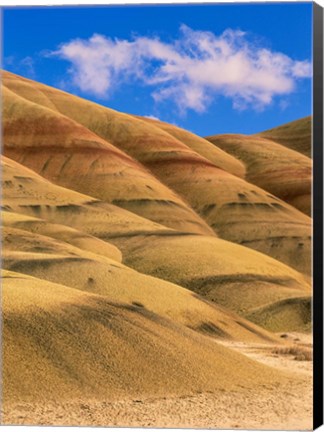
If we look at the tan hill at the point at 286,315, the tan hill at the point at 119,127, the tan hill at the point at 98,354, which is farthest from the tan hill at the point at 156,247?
the tan hill at the point at 119,127

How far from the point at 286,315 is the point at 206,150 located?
4832 cm

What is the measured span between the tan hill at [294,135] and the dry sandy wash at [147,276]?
271cm

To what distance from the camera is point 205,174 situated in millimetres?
66062

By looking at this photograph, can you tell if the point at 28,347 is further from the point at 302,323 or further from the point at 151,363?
the point at 302,323

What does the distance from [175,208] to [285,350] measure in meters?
33.7

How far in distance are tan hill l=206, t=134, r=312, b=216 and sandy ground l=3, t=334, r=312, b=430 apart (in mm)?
53050

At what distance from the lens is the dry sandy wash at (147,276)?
12531mm

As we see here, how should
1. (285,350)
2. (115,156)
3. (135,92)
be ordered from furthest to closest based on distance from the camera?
(115,156), (135,92), (285,350)

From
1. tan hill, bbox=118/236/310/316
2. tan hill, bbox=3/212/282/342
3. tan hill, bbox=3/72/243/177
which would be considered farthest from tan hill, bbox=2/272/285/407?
tan hill, bbox=3/72/243/177

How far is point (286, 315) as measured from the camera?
31547mm

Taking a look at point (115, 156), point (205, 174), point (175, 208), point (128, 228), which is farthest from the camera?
point (205, 174)

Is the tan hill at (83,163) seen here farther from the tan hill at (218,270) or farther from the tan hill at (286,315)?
the tan hill at (286,315)

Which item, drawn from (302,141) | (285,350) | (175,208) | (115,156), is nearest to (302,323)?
(285,350)

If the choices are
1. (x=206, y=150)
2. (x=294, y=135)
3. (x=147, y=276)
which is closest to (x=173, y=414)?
(x=147, y=276)
